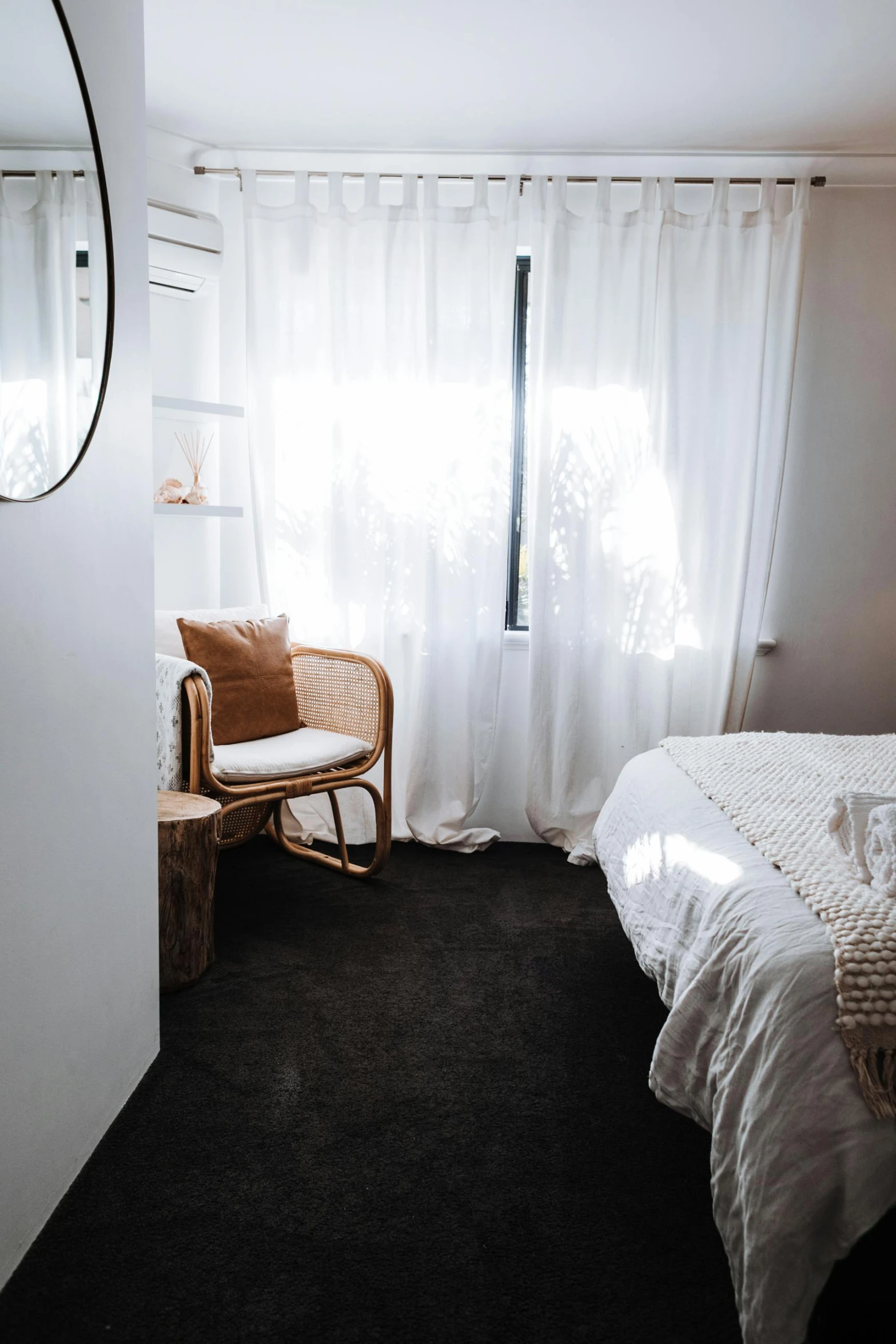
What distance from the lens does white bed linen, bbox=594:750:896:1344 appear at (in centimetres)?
112

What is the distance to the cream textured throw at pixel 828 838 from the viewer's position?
1.17m

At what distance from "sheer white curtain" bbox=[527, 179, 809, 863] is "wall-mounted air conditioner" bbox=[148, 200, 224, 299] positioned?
1.11 meters

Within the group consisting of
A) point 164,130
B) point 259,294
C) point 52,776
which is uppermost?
point 164,130

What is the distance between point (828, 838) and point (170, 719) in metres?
1.69

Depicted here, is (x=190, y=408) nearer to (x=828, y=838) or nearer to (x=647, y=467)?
(x=647, y=467)

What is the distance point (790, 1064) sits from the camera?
3.91 feet

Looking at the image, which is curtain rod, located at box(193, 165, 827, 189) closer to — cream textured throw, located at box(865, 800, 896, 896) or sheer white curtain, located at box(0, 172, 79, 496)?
sheer white curtain, located at box(0, 172, 79, 496)

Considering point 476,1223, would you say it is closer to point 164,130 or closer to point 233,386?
point 233,386

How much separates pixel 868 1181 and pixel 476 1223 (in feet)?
2.21

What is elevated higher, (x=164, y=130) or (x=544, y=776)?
(x=164, y=130)

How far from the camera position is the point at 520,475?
3572 millimetres

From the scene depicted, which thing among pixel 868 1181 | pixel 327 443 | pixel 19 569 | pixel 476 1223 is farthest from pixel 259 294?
pixel 868 1181

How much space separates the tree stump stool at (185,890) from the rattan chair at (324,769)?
255 millimetres

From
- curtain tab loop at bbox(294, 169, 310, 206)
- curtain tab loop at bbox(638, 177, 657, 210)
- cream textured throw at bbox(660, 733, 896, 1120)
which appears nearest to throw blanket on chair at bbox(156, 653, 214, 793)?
cream textured throw at bbox(660, 733, 896, 1120)
